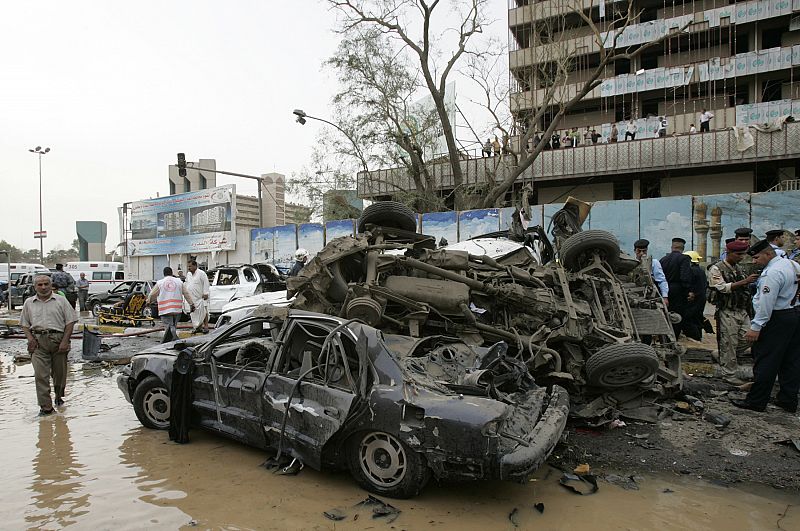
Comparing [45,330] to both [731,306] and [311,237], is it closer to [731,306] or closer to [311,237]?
[731,306]

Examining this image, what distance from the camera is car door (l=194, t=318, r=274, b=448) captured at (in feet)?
15.4

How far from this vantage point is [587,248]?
7250 mm

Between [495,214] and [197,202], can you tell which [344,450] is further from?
[197,202]

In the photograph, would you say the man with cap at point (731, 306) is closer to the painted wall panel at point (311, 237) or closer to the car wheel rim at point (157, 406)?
the car wheel rim at point (157, 406)

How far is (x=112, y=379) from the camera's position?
866cm

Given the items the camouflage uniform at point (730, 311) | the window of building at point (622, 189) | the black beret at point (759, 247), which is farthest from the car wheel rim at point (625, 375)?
the window of building at point (622, 189)

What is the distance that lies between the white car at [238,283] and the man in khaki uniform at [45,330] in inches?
274

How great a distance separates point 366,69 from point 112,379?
62.9 feet

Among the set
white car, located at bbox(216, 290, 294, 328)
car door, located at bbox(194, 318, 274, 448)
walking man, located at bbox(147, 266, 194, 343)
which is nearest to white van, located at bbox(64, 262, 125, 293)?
walking man, located at bbox(147, 266, 194, 343)

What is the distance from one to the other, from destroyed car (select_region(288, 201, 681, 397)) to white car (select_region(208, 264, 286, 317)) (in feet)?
24.0

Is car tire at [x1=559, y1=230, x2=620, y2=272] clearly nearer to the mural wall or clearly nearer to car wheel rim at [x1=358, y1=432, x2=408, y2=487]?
car wheel rim at [x1=358, y1=432, x2=408, y2=487]

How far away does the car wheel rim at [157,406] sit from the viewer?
5.59m

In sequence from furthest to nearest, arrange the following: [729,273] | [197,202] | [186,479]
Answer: [197,202] → [729,273] → [186,479]

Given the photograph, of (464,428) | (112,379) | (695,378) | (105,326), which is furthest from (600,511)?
(105,326)
